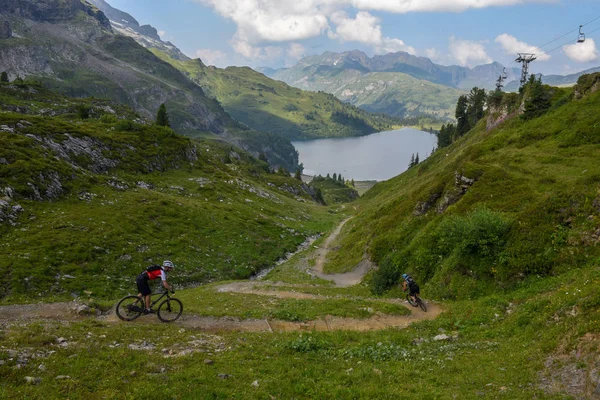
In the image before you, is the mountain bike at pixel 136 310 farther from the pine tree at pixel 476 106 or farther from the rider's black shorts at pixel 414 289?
the pine tree at pixel 476 106

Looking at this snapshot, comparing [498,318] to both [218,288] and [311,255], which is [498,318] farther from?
[311,255]

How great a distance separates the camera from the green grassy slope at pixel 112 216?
29.8 metres

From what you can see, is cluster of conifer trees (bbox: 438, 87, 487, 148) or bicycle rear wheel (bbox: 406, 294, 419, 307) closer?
bicycle rear wheel (bbox: 406, 294, 419, 307)

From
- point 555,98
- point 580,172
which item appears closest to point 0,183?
point 580,172

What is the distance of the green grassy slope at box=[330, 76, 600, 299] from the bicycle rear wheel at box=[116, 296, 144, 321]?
65.1 feet

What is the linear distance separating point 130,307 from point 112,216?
85.4 ft

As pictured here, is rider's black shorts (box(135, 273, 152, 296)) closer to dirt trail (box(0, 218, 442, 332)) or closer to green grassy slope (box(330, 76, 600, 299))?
dirt trail (box(0, 218, 442, 332))

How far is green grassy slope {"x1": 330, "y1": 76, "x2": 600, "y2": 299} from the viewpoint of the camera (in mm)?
21438

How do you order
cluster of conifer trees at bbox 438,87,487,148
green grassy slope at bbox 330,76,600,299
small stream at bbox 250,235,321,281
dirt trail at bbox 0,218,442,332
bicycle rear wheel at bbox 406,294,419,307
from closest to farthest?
1. dirt trail at bbox 0,218,442,332
2. green grassy slope at bbox 330,76,600,299
3. bicycle rear wheel at bbox 406,294,419,307
4. small stream at bbox 250,235,321,281
5. cluster of conifer trees at bbox 438,87,487,148

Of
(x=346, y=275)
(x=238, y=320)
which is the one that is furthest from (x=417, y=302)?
(x=346, y=275)

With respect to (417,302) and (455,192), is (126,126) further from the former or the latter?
(417,302)

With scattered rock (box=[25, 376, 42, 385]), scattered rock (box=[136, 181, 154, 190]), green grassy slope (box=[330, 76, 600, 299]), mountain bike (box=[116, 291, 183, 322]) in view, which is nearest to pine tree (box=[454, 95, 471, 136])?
green grassy slope (box=[330, 76, 600, 299])

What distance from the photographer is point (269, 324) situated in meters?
19.8

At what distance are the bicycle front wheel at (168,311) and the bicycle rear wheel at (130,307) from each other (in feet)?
3.32
